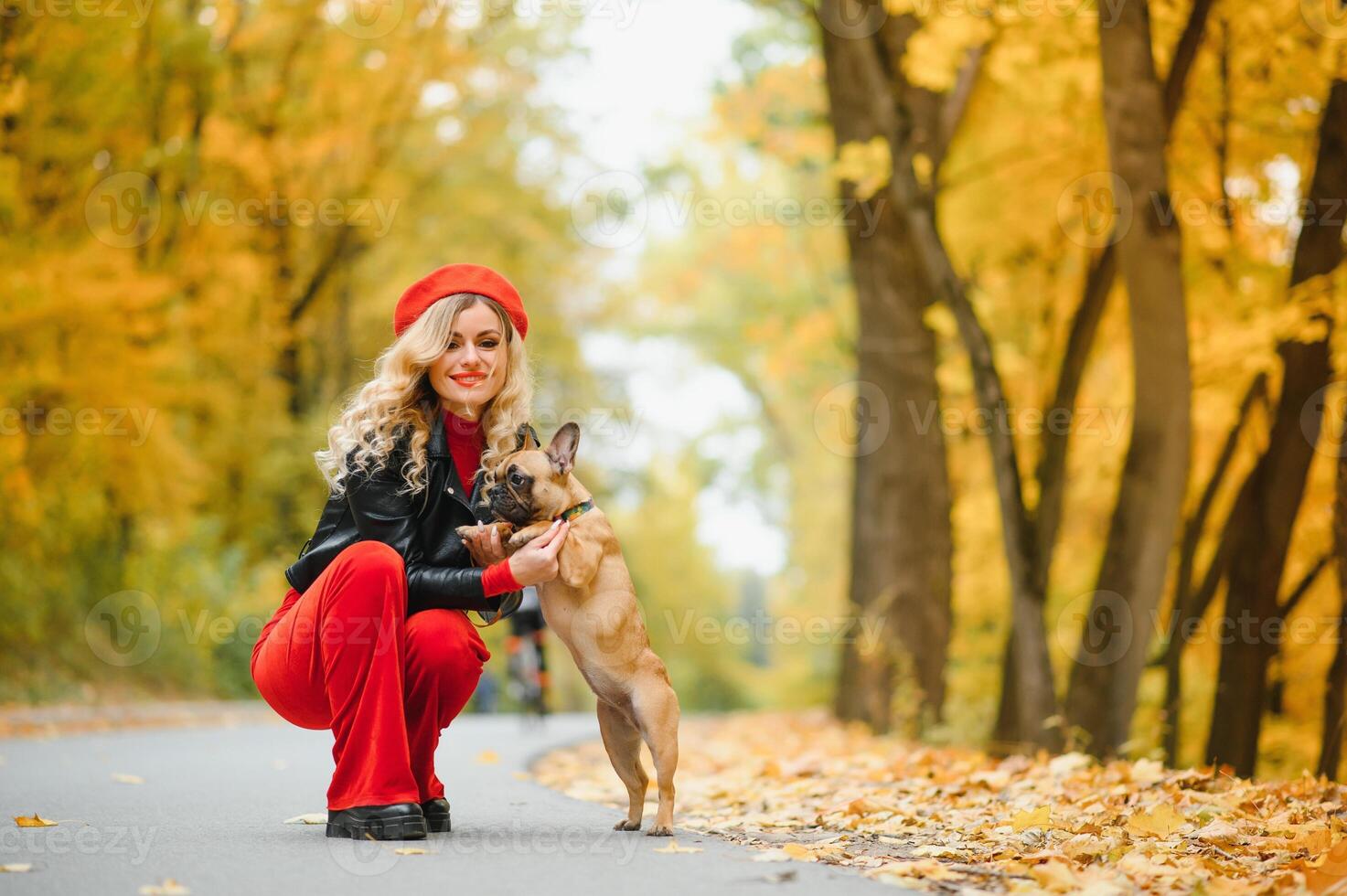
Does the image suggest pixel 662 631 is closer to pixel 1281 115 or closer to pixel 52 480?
pixel 52 480

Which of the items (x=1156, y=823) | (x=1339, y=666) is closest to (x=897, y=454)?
(x=1339, y=666)

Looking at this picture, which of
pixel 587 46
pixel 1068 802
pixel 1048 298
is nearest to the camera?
pixel 1068 802

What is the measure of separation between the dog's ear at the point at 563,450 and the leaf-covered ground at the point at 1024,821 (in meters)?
1.53

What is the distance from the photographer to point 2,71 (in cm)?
1238

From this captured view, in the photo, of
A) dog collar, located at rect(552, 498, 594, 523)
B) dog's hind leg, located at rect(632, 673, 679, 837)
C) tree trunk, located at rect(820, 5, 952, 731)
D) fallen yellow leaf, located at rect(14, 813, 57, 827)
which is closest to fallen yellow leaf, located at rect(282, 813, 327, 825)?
fallen yellow leaf, located at rect(14, 813, 57, 827)

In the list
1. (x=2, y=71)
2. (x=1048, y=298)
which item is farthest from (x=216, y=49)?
(x=1048, y=298)

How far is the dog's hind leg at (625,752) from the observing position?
5.12 metres

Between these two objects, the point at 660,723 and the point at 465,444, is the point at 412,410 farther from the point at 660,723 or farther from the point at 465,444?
the point at 660,723

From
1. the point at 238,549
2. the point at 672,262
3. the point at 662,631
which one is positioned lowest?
the point at 662,631

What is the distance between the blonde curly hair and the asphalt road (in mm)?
1334

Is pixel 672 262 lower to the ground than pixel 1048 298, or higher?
higher

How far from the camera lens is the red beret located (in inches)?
209

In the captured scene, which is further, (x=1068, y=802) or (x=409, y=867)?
(x=1068, y=802)

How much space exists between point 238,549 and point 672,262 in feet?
53.9
